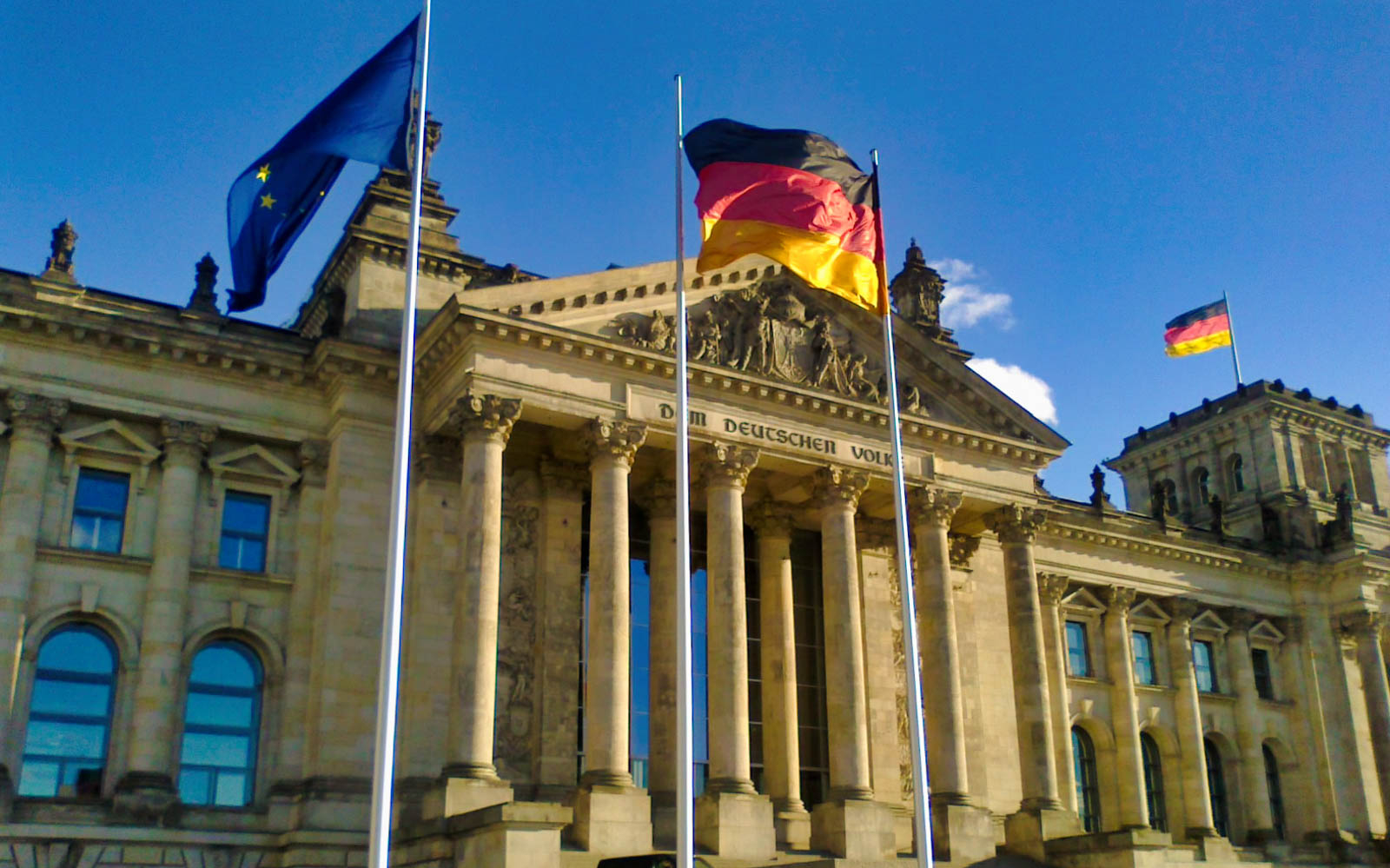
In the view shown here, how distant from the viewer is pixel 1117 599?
49.4 metres

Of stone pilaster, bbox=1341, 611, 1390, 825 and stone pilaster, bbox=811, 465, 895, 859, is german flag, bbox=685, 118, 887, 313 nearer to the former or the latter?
stone pilaster, bbox=811, 465, 895, 859

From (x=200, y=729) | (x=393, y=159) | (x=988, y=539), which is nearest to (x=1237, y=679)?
(x=988, y=539)

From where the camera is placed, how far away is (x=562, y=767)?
33.6 m

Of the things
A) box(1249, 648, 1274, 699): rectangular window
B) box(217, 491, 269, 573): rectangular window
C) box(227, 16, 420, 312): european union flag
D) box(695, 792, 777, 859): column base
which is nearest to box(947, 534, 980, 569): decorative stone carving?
box(695, 792, 777, 859): column base

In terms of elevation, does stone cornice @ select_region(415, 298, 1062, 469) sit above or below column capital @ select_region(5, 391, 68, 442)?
above

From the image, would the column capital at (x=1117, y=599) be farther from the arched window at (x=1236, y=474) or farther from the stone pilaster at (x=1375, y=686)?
the arched window at (x=1236, y=474)

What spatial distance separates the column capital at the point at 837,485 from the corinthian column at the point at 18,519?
18.5m

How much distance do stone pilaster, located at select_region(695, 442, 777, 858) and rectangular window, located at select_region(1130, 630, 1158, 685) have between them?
71.8 feet

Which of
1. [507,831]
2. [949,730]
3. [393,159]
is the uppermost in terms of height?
[393,159]

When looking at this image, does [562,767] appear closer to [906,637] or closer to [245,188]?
Result: [906,637]

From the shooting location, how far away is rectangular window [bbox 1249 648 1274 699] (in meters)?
53.4

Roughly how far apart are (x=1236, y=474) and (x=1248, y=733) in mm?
12116

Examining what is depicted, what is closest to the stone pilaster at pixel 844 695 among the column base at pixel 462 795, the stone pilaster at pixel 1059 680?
the column base at pixel 462 795

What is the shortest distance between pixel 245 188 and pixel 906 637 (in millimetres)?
13208
